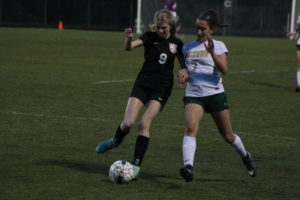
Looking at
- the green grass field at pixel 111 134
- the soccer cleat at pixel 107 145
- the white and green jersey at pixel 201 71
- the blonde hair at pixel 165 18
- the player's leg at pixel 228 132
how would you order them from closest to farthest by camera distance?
the green grass field at pixel 111 134
the white and green jersey at pixel 201 71
the player's leg at pixel 228 132
the blonde hair at pixel 165 18
the soccer cleat at pixel 107 145

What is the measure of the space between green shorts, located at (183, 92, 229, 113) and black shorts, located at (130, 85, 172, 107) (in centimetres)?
52

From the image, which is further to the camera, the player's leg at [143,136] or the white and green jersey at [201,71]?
the player's leg at [143,136]

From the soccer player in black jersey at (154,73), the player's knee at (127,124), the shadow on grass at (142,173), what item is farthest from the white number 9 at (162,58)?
the shadow on grass at (142,173)

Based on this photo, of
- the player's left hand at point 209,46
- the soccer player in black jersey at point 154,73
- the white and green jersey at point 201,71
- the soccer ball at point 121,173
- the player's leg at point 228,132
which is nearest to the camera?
the player's left hand at point 209,46

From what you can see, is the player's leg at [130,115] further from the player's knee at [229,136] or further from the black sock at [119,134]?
the player's knee at [229,136]

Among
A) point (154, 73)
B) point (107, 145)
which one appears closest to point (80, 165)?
point (107, 145)

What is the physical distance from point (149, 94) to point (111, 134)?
2882mm

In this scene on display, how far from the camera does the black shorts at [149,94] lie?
9172 mm

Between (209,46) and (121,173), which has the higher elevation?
(209,46)

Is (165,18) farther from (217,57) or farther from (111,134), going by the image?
(111,134)

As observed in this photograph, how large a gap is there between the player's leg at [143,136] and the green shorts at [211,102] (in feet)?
1.64

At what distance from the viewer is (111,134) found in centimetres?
1201

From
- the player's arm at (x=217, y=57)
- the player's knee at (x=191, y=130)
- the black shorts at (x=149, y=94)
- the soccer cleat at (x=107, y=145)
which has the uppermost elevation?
the player's arm at (x=217, y=57)

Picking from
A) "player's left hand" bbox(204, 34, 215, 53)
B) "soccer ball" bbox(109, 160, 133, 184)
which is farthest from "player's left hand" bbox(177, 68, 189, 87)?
"soccer ball" bbox(109, 160, 133, 184)
